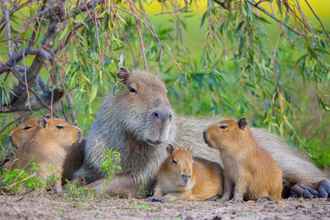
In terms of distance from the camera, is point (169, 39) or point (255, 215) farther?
point (169, 39)

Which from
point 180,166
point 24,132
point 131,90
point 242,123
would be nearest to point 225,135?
point 242,123

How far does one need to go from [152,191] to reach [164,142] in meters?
0.36

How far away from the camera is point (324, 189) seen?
22.4 feet

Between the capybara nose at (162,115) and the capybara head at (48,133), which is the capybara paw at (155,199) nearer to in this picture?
the capybara nose at (162,115)

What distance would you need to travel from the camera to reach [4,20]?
6.71m

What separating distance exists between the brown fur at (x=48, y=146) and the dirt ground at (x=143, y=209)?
41 centimetres

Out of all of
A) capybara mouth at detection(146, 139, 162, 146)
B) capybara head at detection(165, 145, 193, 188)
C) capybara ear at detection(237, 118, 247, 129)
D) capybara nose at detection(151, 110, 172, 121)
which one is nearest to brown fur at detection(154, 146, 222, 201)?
capybara head at detection(165, 145, 193, 188)

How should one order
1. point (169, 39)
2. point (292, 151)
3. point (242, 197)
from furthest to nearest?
point (169, 39) → point (292, 151) → point (242, 197)

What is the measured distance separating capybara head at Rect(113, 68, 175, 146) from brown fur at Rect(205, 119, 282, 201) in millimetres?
361

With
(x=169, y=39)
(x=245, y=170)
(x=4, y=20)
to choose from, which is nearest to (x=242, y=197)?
(x=245, y=170)

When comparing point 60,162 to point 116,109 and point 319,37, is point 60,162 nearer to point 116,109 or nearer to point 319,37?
point 116,109

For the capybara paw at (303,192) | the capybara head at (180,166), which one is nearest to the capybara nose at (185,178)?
the capybara head at (180,166)

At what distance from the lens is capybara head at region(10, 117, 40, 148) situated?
6.63 metres

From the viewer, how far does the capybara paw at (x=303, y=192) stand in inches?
267
